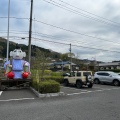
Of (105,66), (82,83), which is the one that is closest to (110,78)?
(82,83)

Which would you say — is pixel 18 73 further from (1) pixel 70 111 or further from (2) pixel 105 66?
(2) pixel 105 66

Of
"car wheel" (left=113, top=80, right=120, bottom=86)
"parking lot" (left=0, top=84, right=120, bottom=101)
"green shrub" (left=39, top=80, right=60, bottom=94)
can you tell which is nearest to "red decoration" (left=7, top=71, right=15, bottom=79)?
"parking lot" (left=0, top=84, right=120, bottom=101)

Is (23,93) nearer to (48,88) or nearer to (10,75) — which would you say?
(48,88)

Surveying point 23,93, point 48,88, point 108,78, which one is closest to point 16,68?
→ point 23,93

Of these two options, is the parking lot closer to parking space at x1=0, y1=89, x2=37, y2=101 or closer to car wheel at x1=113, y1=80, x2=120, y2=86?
parking space at x1=0, y1=89, x2=37, y2=101

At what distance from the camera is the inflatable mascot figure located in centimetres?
1974

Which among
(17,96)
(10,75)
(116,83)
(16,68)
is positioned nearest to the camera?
(17,96)

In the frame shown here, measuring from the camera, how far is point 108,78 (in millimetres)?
→ 27656

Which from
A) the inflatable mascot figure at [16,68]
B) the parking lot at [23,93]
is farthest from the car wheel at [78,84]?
the inflatable mascot figure at [16,68]

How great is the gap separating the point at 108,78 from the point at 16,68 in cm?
1263

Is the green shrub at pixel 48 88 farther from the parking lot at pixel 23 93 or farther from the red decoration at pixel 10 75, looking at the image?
the red decoration at pixel 10 75

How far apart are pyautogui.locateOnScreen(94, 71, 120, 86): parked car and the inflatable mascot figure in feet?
37.6

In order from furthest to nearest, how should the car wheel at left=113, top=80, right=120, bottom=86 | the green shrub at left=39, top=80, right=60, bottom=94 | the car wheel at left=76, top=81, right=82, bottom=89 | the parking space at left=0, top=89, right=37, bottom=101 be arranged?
the car wheel at left=113, top=80, right=120, bottom=86, the car wheel at left=76, top=81, right=82, bottom=89, the green shrub at left=39, top=80, right=60, bottom=94, the parking space at left=0, top=89, right=37, bottom=101

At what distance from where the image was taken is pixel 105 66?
352ft
